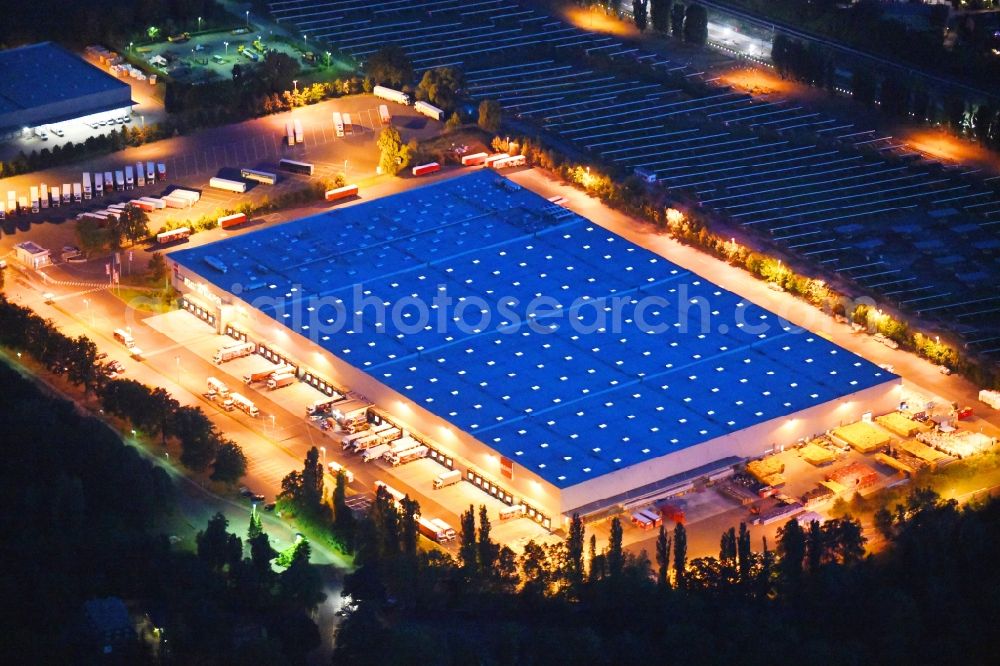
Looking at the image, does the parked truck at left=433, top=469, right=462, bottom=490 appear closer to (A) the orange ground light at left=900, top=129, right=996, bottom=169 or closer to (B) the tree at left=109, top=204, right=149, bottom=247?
(B) the tree at left=109, top=204, right=149, bottom=247

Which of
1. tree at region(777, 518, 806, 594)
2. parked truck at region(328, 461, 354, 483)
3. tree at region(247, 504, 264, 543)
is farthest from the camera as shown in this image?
parked truck at region(328, 461, 354, 483)

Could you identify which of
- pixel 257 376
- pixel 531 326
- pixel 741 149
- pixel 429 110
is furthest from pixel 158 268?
pixel 741 149

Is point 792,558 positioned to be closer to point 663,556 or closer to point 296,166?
point 663,556

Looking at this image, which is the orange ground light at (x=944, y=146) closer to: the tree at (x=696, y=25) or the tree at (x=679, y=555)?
the tree at (x=696, y=25)

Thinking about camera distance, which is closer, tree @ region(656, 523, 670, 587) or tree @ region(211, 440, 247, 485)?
tree @ region(656, 523, 670, 587)

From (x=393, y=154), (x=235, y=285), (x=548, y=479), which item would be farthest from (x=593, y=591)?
(x=393, y=154)

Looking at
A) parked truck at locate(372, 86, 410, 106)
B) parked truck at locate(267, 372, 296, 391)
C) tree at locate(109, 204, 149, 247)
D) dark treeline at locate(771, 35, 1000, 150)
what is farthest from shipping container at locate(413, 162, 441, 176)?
dark treeline at locate(771, 35, 1000, 150)
